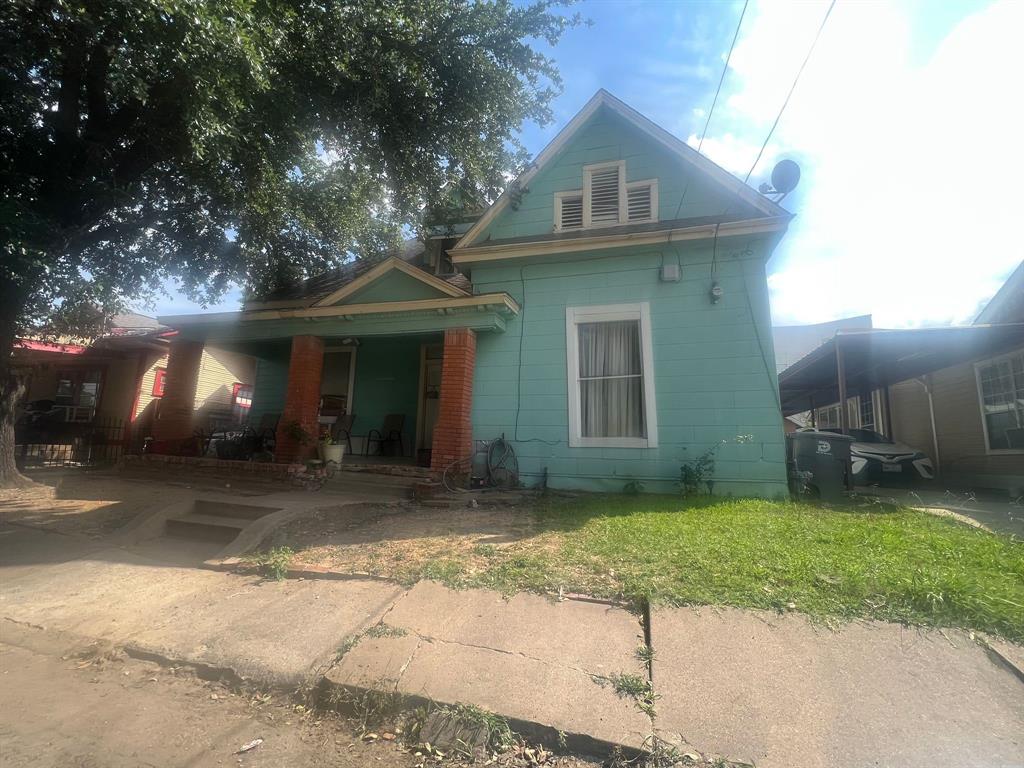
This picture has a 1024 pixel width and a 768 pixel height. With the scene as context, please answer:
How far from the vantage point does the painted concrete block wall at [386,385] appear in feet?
32.2

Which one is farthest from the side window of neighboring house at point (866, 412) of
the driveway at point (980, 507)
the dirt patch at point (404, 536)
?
the dirt patch at point (404, 536)

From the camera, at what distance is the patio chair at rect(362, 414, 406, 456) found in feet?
31.6

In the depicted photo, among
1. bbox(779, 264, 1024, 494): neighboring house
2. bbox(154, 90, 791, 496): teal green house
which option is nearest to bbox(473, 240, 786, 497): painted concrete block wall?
bbox(154, 90, 791, 496): teal green house

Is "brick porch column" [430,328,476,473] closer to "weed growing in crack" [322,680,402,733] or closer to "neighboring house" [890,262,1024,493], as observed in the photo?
"weed growing in crack" [322,680,402,733]

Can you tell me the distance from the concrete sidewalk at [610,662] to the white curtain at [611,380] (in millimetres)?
4589

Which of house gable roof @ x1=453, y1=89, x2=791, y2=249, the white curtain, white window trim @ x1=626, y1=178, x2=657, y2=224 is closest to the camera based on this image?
house gable roof @ x1=453, y1=89, x2=791, y2=249

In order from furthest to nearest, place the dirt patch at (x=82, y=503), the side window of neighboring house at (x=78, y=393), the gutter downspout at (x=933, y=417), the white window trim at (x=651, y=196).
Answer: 1. the side window of neighboring house at (x=78, y=393)
2. the gutter downspout at (x=933, y=417)
3. the white window trim at (x=651, y=196)
4. the dirt patch at (x=82, y=503)

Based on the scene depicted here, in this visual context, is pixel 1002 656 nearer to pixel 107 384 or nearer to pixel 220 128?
pixel 220 128

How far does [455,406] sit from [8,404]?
7843 mm

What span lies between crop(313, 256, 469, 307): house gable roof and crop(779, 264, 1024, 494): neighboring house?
26.2 ft

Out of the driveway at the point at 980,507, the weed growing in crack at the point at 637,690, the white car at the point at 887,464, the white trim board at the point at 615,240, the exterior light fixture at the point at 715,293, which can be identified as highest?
the white trim board at the point at 615,240

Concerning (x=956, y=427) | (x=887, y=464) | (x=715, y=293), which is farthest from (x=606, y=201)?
(x=956, y=427)

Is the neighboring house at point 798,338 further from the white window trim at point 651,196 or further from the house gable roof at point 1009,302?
the white window trim at point 651,196

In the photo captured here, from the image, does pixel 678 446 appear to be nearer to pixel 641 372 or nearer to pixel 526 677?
pixel 641 372
